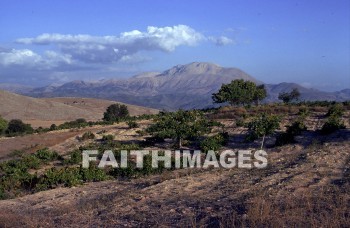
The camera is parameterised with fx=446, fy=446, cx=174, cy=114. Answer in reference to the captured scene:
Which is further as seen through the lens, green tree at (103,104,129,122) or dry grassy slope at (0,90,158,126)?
dry grassy slope at (0,90,158,126)

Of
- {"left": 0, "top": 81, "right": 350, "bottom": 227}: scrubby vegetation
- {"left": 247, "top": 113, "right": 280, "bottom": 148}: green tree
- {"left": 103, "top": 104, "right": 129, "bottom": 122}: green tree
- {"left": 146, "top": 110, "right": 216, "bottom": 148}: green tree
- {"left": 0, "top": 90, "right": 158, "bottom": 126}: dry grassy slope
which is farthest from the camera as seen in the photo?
{"left": 0, "top": 90, "right": 158, "bottom": 126}: dry grassy slope

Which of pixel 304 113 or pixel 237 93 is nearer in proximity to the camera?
pixel 304 113

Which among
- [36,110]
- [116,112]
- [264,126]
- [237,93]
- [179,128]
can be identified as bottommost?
[36,110]

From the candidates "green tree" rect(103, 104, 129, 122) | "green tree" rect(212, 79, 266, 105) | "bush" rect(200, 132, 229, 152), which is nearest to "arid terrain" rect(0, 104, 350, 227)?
"bush" rect(200, 132, 229, 152)

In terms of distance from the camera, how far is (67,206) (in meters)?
11.1

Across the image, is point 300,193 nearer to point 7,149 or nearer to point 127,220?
point 127,220

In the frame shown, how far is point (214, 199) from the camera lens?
1030cm

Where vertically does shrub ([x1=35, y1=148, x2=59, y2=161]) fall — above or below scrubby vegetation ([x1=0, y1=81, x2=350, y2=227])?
below

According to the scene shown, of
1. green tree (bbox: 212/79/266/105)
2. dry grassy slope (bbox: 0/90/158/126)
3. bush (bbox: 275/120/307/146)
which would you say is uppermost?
green tree (bbox: 212/79/266/105)

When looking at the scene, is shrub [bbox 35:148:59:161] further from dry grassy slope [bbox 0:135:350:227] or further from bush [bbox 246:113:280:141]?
bush [bbox 246:113:280:141]

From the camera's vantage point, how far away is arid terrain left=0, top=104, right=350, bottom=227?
8164mm

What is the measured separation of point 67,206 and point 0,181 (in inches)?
227

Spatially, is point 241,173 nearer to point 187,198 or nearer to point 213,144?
point 187,198

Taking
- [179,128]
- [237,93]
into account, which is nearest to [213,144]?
[179,128]
